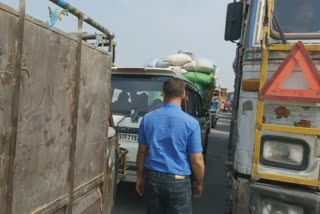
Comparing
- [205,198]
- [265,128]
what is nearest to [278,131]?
[265,128]

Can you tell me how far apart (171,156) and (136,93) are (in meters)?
2.26

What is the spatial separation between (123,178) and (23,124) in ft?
9.29

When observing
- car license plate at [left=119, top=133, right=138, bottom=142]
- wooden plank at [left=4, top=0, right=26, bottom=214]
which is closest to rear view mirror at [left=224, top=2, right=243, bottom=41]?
car license plate at [left=119, top=133, right=138, bottom=142]

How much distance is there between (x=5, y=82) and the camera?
54.8 inches

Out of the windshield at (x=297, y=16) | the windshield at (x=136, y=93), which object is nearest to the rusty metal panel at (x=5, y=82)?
the windshield at (x=297, y=16)

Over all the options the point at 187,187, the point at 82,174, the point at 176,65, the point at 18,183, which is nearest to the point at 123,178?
the point at 187,187

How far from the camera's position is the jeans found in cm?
253

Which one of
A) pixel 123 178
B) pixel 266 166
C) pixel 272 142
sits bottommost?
pixel 123 178

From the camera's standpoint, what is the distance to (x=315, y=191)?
2.34 m

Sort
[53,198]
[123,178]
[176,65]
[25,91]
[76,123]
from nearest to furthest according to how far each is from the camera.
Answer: [25,91], [53,198], [76,123], [123,178], [176,65]

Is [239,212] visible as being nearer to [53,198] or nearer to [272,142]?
[272,142]

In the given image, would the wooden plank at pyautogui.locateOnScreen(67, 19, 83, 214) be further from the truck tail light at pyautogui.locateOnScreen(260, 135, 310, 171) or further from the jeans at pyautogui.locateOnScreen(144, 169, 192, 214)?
the truck tail light at pyautogui.locateOnScreen(260, 135, 310, 171)

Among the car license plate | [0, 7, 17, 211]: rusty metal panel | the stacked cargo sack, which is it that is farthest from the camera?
the stacked cargo sack

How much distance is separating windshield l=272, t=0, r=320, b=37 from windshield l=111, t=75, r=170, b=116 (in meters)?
1.98
